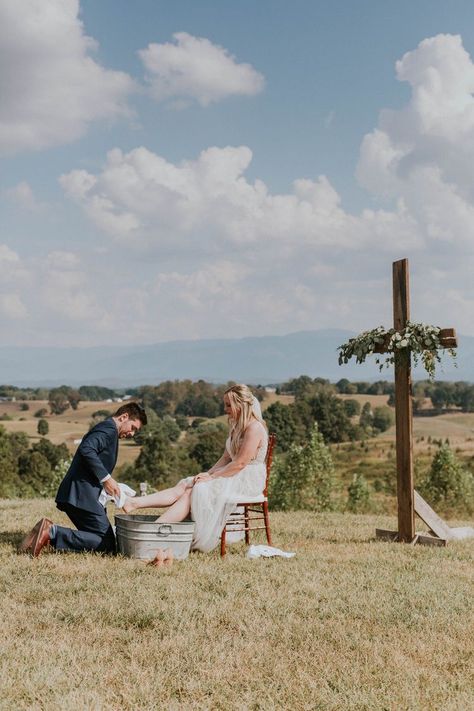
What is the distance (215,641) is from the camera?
5012mm

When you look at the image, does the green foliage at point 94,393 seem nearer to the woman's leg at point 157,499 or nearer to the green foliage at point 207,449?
the green foliage at point 207,449

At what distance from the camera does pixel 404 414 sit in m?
9.69

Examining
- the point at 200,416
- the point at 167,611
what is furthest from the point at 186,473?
the point at 167,611

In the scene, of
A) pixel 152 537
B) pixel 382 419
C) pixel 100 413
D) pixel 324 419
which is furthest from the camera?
pixel 100 413

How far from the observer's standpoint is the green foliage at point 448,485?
27.7 metres

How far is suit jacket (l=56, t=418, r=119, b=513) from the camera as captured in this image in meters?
7.93

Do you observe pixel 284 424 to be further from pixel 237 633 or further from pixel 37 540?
pixel 237 633

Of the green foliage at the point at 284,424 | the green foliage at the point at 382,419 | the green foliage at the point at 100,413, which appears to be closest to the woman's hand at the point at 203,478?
the green foliage at the point at 284,424

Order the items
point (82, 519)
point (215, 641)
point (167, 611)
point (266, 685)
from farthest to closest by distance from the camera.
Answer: point (82, 519), point (167, 611), point (215, 641), point (266, 685)

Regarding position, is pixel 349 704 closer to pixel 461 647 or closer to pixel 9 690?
pixel 461 647

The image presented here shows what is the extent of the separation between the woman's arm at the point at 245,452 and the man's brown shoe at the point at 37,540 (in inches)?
77.7

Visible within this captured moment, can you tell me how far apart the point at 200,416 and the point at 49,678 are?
95.7m

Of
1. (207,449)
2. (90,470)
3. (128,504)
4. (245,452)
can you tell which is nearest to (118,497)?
(128,504)

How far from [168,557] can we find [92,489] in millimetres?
1234
